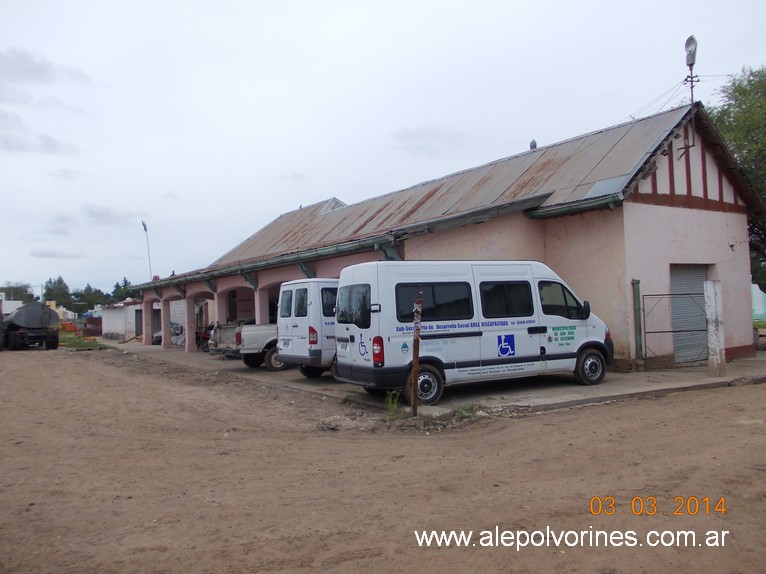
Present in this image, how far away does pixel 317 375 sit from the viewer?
14.7m

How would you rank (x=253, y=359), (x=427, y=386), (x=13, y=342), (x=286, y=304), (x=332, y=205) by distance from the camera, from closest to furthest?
1. (x=427, y=386)
2. (x=286, y=304)
3. (x=253, y=359)
4. (x=332, y=205)
5. (x=13, y=342)

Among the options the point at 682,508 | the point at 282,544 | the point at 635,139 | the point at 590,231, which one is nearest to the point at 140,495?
the point at 282,544

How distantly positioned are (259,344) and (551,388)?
8.25m

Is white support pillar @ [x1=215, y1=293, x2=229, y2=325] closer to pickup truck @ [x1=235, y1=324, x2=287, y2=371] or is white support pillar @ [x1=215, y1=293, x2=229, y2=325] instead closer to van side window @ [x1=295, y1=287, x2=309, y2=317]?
pickup truck @ [x1=235, y1=324, x2=287, y2=371]

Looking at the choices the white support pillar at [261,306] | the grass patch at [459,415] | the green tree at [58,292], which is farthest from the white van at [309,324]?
the green tree at [58,292]

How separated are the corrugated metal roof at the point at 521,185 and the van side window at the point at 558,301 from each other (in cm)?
285

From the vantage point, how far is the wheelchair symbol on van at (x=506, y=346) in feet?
35.0

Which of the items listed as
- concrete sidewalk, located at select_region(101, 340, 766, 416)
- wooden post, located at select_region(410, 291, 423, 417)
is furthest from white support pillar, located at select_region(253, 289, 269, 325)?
wooden post, located at select_region(410, 291, 423, 417)

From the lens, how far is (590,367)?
11.7 metres

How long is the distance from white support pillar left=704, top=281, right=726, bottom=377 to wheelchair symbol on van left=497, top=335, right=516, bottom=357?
4.33 metres

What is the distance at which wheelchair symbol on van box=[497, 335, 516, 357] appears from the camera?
35.0ft

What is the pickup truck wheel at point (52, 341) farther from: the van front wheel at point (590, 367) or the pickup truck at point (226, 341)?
the van front wheel at point (590, 367)

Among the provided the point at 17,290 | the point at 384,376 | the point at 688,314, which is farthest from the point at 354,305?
the point at 17,290

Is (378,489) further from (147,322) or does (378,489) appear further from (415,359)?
(147,322)
